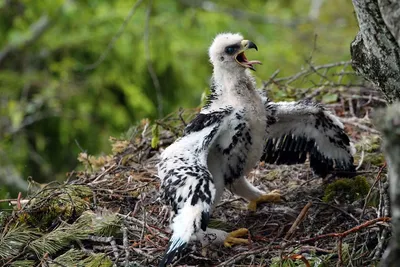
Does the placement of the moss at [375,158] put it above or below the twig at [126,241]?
above

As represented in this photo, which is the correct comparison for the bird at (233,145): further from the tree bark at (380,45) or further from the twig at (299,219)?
the tree bark at (380,45)

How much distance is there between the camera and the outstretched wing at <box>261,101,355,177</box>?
510cm

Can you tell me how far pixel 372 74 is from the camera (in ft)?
12.4

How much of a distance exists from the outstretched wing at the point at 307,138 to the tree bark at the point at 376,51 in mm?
1199

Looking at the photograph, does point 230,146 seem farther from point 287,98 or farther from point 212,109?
point 287,98

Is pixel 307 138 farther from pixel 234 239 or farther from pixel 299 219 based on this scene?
pixel 234 239

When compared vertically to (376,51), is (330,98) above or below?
below

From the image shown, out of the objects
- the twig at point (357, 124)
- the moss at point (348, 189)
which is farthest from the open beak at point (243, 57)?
the twig at point (357, 124)

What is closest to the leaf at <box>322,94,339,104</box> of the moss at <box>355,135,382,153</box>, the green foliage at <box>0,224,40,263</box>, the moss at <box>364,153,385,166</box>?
the moss at <box>355,135,382,153</box>

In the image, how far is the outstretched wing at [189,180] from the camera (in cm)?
389

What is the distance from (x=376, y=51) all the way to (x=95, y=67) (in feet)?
24.3

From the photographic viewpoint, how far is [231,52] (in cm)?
509

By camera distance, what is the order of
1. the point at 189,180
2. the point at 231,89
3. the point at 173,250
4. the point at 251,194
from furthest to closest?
the point at 251,194 → the point at 231,89 → the point at 189,180 → the point at 173,250

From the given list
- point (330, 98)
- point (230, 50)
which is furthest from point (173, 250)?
point (330, 98)
